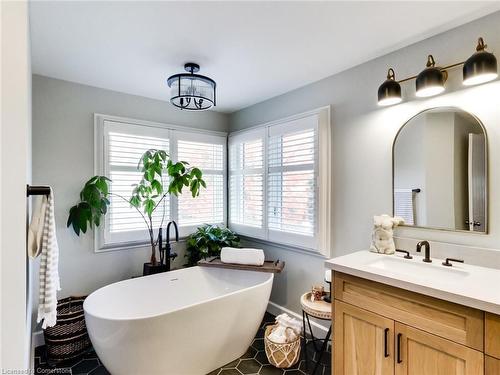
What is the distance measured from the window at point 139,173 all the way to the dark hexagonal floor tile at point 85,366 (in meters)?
0.99

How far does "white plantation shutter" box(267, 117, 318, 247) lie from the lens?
2695mm

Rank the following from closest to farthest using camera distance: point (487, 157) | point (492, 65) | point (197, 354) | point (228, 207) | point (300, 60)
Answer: point (492, 65) → point (487, 157) → point (197, 354) → point (300, 60) → point (228, 207)

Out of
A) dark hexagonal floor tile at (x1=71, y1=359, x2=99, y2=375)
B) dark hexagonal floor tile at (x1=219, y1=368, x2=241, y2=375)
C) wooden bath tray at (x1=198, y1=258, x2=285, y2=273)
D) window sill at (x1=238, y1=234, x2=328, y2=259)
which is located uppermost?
window sill at (x1=238, y1=234, x2=328, y2=259)

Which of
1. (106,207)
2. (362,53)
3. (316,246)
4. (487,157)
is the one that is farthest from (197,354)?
(362,53)

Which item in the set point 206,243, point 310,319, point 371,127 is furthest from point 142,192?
point 371,127

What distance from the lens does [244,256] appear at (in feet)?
9.28

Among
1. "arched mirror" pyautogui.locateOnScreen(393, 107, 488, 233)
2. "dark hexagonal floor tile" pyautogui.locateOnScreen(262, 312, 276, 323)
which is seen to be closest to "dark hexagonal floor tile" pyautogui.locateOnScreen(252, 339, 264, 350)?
"dark hexagonal floor tile" pyautogui.locateOnScreen(262, 312, 276, 323)

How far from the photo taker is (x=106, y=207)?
277cm

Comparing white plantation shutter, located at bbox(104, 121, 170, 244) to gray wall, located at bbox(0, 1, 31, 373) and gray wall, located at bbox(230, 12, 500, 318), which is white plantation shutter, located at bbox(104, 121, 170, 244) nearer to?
gray wall, located at bbox(230, 12, 500, 318)

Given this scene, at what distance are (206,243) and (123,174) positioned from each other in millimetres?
1177

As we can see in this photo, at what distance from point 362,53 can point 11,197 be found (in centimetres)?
235

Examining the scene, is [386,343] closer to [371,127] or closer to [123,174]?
[371,127]

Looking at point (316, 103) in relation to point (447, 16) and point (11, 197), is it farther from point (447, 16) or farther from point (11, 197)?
point (11, 197)

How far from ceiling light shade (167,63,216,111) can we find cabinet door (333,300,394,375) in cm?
187
